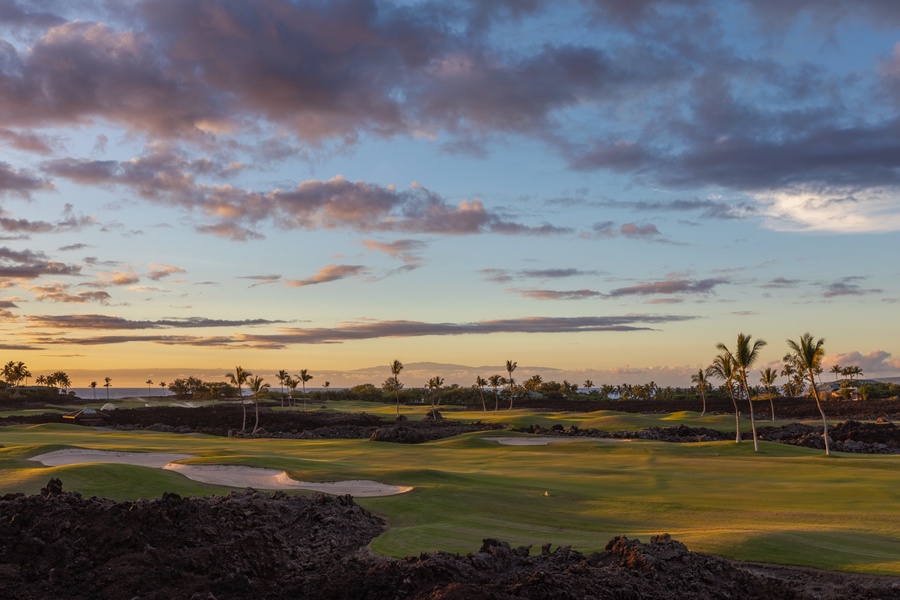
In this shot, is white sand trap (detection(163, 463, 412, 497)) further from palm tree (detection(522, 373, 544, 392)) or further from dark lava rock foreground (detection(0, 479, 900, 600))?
palm tree (detection(522, 373, 544, 392))

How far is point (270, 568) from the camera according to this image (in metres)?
13.7

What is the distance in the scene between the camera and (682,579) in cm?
1190

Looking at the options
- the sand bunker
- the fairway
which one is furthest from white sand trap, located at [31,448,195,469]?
the fairway

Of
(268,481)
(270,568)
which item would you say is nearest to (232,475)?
(268,481)

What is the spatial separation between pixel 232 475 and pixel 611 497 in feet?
53.4

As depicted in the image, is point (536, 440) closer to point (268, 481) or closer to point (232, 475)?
point (232, 475)

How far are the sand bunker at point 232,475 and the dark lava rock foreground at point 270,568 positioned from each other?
1112 cm

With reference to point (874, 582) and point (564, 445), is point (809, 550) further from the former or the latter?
point (564, 445)

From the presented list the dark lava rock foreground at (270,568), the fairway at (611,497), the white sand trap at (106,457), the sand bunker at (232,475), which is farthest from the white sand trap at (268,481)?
the dark lava rock foreground at (270,568)

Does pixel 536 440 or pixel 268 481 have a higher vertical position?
pixel 268 481

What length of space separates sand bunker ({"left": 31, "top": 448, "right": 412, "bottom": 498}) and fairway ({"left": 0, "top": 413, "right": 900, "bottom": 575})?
2.27 ft

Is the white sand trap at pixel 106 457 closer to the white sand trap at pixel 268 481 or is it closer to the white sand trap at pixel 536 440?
the white sand trap at pixel 268 481

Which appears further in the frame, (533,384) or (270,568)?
(533,384)

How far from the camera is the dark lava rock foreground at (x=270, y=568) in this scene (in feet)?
37.7
